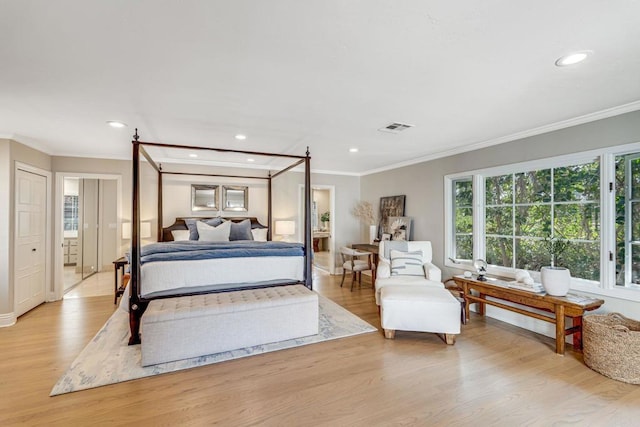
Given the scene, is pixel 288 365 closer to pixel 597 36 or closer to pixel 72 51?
pixel 72 51

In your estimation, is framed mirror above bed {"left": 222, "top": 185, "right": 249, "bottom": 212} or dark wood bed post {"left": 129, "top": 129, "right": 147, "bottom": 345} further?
framed mirror above bed {"left": 222, "top": 185, "right": 249, "bottom": 212}

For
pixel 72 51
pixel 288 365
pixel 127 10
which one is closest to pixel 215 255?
pixel 288 365

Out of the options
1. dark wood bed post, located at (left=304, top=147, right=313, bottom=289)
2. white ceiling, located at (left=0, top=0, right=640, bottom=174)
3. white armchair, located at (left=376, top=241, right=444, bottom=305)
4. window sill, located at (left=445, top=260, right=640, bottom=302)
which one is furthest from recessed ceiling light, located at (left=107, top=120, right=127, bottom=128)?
window sill, located at (left=445, top=260, right=640, bottom=302)

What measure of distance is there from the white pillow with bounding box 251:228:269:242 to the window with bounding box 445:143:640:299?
330 cm

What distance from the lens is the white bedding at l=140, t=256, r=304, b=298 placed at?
2988 millimetres

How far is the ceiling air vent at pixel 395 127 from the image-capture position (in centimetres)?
325

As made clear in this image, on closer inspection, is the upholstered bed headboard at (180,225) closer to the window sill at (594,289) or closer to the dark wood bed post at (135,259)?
the dark wood bed post at (135,259)

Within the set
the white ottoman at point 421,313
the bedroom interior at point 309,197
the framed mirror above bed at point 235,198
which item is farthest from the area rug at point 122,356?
the framed mirror above bed at point 235,198

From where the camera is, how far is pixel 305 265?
145 inches

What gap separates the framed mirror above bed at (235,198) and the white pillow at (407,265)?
319cm

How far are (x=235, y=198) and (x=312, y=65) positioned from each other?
4.13 m

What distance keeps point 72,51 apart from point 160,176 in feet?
11.4

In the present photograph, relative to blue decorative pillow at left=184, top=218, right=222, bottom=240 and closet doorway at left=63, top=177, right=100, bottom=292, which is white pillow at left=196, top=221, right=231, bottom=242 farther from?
closet doorway at left=63, top=177, right=100, bottom=292

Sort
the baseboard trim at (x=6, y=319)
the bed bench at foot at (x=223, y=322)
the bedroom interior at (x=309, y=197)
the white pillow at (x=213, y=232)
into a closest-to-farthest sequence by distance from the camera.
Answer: the bedroom interior at (x=309, y=197)
the bed bench at foot at (x=223, y=322)
the baseboard trim at (x=6, y=319)
the white pillow at (x=213, y=232)
